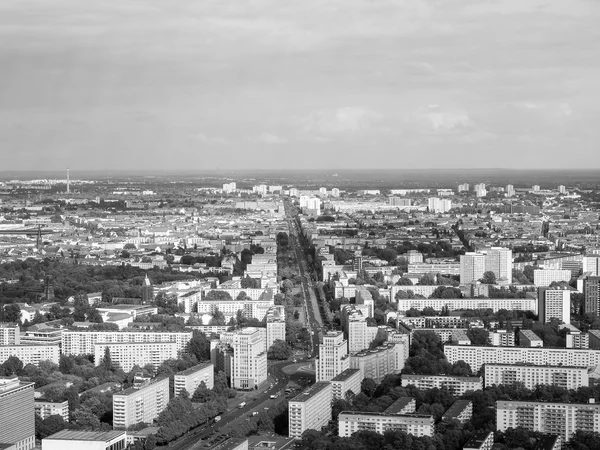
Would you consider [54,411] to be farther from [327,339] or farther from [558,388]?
[558,388]

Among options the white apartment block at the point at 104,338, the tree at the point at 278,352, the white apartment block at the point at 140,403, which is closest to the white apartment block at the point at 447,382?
the white apartment block at the point at 140,403

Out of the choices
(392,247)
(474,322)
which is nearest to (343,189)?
(392,247)

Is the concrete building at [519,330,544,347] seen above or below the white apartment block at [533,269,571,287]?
below

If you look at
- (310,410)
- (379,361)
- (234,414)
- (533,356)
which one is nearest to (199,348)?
(379,361)

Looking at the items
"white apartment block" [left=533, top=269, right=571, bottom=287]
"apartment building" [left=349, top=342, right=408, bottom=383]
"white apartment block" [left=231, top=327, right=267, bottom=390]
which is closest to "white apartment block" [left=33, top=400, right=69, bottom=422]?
"white apartment block" [left=231, top=327, right=267, bottom=390]

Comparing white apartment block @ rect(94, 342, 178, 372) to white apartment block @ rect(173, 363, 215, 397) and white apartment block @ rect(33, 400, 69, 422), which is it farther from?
white apartment block @ rect(33, 400, 69, 422)

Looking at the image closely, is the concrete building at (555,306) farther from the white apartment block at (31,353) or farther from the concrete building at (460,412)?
the white apartment block at (31,353)
